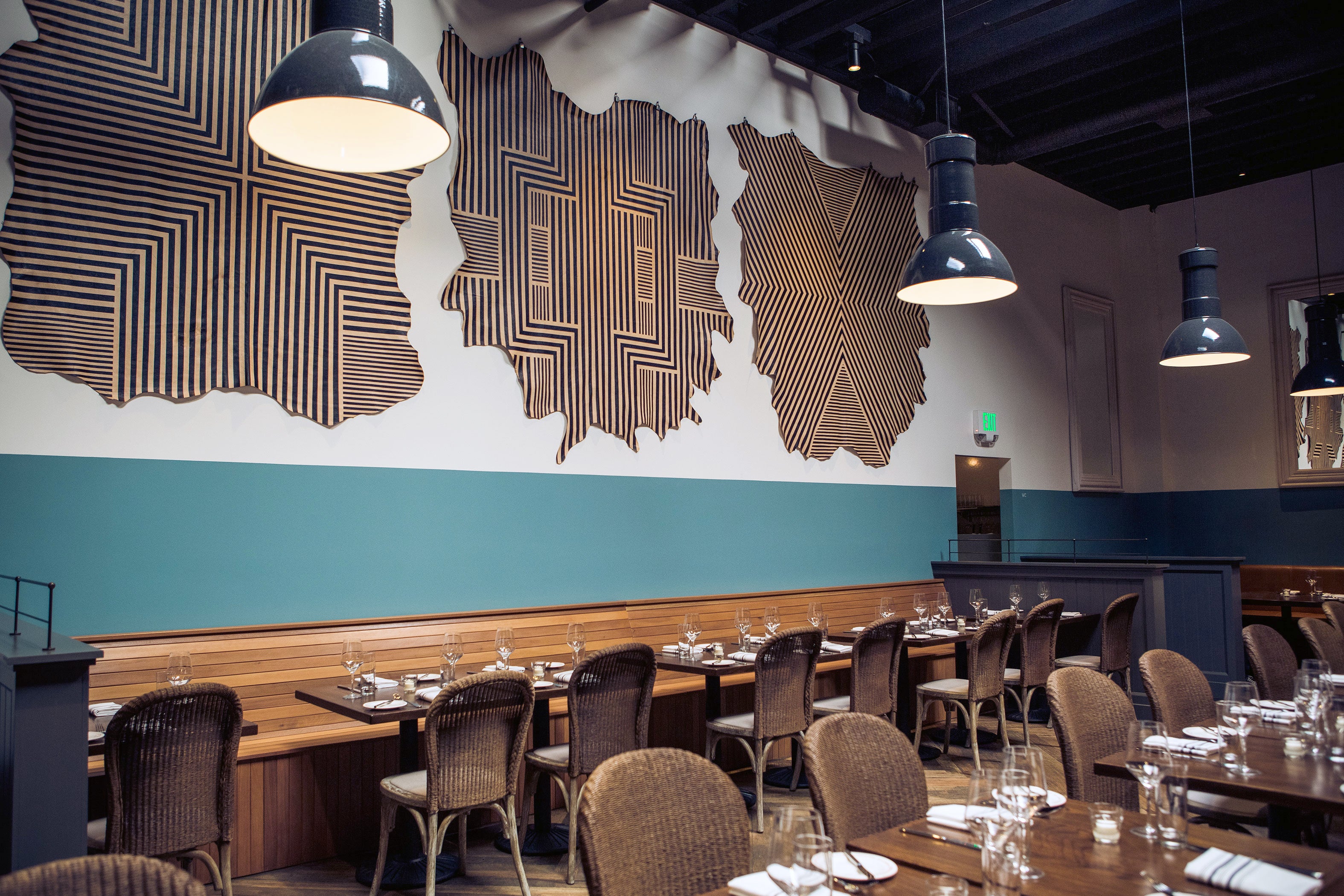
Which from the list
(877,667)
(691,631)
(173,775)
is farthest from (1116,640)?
(173,775)

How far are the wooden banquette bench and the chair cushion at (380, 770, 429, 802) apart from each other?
869 mm

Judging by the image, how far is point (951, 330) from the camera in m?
9.29

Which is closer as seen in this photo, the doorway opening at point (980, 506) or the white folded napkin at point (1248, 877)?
the white folded napkin at point (1248, 877)

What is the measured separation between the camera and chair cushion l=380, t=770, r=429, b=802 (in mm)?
3574

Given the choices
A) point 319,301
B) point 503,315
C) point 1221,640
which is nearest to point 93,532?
point 319,301

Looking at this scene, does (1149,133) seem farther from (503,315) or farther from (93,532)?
(93,532)

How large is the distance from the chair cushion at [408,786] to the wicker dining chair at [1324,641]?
13.9 feet

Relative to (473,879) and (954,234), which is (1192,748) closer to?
(954,234)

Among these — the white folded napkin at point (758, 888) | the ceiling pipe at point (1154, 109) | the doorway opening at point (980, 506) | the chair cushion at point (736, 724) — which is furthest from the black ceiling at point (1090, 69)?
the white folded napkin at point (758, 888)

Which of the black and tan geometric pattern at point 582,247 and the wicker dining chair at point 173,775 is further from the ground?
the black and tan geometric pattern at point 582,247

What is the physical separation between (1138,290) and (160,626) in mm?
11315

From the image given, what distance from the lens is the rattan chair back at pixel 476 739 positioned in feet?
11.2

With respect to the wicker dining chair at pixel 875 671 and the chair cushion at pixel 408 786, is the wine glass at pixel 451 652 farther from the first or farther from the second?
the wicker dining chair at pixel 875 671

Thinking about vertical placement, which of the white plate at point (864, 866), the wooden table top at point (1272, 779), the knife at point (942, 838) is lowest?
the wooden table top at point (1272, 779)
